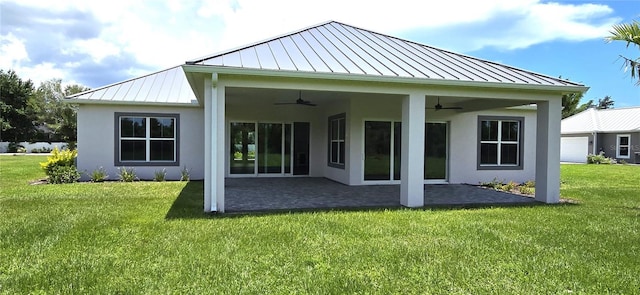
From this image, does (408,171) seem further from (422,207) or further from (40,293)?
(40,293)

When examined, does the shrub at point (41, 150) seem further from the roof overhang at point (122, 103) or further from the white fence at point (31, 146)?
the roof overhang at point (122, 103)

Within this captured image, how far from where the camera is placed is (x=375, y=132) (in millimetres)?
12984

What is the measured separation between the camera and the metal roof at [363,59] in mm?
8188

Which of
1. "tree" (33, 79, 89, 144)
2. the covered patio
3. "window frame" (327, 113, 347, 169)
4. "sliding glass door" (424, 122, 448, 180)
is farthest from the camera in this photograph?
"tree" (33, 79, 89, 144)

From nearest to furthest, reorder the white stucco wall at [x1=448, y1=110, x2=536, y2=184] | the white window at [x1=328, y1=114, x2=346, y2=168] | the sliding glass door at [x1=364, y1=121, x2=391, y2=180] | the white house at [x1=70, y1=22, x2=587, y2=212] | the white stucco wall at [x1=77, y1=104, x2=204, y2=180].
Answer: the white house at [x1=70, y1=22, x2=587, y2=212], the sliding glass door at [x1=364, y1=121, x2=391, y2=180], the white stucco wall at [x1=77, y1=104, x2=204, y2=180], the white window at [x1=328, y1=114, x2=346, y2=168], the white stucco wall at [x1=448, y1=110, x2=536, y2=184]

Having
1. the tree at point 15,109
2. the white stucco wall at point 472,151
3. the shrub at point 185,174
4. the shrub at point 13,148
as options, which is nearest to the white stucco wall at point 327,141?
the white stucco wall at point 472,151

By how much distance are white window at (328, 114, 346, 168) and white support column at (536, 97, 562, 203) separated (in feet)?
19.1

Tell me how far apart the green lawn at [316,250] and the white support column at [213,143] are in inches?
19.1

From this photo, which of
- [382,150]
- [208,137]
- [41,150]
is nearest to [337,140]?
[382,150]

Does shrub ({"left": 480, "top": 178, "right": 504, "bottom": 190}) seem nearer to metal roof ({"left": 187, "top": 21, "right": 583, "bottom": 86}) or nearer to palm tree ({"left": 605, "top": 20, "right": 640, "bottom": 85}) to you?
metal roof ({"left": 187, "top": 21, "right": 583, "bottom": 86})

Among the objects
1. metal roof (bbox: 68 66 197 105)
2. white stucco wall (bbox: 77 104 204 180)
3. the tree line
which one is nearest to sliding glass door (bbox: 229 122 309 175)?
white stucco wall (bbox: 77 104 204 180)

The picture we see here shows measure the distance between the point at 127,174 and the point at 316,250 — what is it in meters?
10.4

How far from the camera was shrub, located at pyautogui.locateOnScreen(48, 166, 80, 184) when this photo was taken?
1274cm

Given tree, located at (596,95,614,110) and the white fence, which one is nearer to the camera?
the white fence
